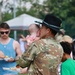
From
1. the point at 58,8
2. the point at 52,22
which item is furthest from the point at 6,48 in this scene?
the point at 58,8

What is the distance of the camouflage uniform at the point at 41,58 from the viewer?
19.6ft

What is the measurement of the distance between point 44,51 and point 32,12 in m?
51.1

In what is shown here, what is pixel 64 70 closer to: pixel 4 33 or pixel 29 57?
pixel 29 57

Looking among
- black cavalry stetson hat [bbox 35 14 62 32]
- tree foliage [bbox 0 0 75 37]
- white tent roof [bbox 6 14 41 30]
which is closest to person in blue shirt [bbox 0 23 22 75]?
black cavalry stetson hat [bbox 35 14 62 32]

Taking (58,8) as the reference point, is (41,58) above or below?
above

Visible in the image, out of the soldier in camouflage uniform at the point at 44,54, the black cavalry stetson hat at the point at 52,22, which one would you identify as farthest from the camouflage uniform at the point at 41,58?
the black cavalry stetson hat at the point at 52,22

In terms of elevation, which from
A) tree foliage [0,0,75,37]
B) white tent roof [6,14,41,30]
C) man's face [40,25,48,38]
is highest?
man's face [40,25,48,38]

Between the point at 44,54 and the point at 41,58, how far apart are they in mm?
70

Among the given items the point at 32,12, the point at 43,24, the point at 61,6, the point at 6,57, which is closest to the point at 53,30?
the point at 43,24

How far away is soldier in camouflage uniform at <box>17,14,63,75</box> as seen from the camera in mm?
5988

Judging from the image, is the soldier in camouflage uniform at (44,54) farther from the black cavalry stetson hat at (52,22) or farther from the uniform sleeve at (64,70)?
the uniform sleeve at (64,70)

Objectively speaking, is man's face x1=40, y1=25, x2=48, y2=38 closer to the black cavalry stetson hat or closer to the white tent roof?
the black cavalry stetson hat

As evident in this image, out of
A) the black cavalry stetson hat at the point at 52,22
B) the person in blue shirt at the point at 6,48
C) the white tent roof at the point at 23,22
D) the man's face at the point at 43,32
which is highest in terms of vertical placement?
the black cavalry stetson hat at the point at 52,22

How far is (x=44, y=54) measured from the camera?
6.03 m
